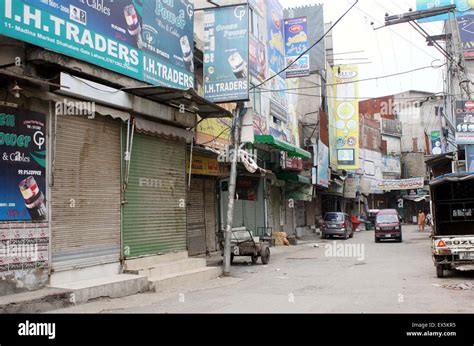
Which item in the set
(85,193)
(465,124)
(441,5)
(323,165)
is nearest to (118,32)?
(85,193)

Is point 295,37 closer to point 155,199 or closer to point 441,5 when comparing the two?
point 441,5

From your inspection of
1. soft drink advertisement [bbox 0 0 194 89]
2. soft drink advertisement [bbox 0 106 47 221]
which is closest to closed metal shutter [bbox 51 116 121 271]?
soft drink advertisement [bbox 0 106 47 221]

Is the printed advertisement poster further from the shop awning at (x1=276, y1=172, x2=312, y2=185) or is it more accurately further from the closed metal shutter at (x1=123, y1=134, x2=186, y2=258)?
the closed metal shutter at (x1=123, y1=134, x2=186, y2=258)

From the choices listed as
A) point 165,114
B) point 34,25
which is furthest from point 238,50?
point 34,25

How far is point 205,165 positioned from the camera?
19.0 meters

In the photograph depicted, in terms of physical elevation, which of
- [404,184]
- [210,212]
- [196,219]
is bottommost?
[196,219]

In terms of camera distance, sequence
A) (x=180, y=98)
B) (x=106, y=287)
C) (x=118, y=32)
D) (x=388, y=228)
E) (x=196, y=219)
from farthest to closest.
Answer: (x=388, y=228)
(x=196, y=219)
(x=180, y=98)
(x=118, y=32)
(x=106, y=287)

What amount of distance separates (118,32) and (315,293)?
7786 millimetres

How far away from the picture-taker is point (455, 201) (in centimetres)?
1564

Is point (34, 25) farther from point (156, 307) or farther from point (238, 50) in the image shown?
point (238, 50)

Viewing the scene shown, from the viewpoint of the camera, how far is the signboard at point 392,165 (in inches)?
2470
